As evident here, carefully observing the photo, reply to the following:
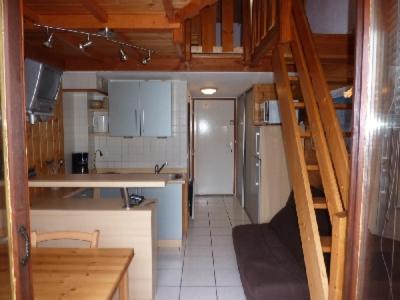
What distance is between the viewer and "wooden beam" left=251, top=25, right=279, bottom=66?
2825 millimetres

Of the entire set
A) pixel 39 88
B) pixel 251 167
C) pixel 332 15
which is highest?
pixel 332 15

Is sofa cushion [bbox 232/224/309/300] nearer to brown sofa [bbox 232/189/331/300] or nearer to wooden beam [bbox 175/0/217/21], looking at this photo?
brown sofa [bbox 232/189/331/300]

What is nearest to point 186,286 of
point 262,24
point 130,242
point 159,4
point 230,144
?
point 130,242

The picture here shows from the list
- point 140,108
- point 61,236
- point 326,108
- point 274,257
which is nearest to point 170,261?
point 274,257

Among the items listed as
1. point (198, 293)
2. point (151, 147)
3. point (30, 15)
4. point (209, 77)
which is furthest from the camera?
point (151, 147)

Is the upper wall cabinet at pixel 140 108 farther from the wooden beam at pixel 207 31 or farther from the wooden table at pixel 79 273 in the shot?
the wooden table at pixel 79 273

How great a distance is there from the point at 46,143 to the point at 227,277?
2.38 metres

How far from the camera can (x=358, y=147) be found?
112 cm

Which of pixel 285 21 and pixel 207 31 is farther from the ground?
pixel 207 31

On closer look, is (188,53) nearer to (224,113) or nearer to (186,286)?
(186,286)

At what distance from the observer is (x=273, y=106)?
13.9 feet

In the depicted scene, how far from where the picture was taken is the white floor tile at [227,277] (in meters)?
3.02

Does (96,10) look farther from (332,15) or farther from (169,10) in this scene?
(332,15)

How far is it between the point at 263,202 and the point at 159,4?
292cm
